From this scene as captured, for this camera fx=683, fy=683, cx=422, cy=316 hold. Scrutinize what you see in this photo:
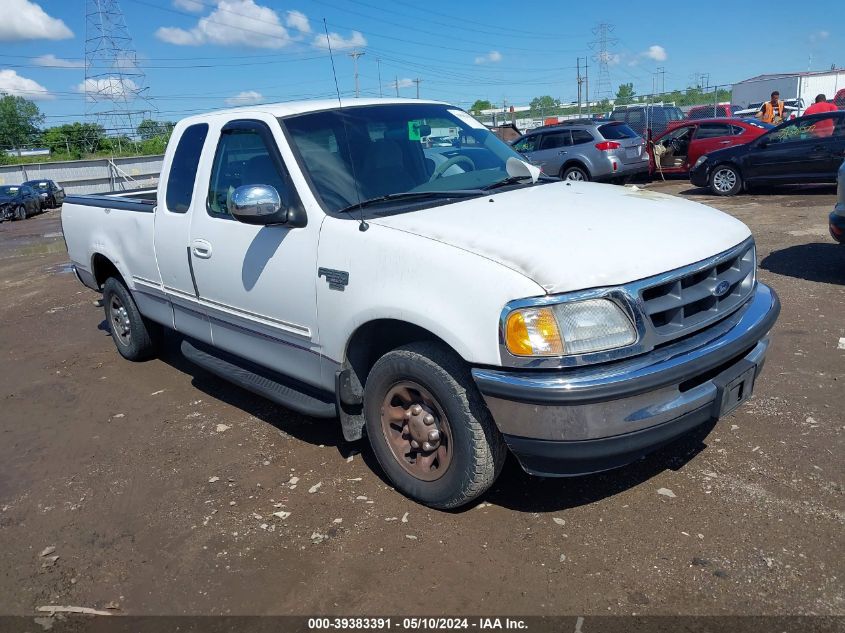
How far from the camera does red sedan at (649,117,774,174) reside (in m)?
16.3

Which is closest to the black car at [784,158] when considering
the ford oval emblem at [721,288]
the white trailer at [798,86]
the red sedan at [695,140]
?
the red sedan at [695,140]

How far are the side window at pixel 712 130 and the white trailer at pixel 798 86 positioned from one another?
874 inches

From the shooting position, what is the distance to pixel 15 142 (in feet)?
171

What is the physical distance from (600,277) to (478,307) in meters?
0.50

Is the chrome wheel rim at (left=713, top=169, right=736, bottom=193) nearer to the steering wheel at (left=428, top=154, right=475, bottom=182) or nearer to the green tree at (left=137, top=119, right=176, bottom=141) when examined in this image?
the steering wheel at (left=428, top=154, right=475, bottom=182)

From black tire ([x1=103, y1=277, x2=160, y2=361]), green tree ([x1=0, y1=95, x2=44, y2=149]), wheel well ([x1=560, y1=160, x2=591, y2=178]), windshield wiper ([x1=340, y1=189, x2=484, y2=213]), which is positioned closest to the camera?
windshield wiper ([x1=340, y1=189, x2=484, y2=213])

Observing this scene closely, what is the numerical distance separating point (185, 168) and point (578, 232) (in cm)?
289

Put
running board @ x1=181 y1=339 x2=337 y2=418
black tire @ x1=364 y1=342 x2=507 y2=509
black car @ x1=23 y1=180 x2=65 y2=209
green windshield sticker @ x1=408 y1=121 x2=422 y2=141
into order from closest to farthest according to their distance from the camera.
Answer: black tire @ x1=364 y1=342 x2=507 y2=509 → running board @ x1=181 y1=339 x2=337 y2=418 → green windshield sticker @ x1=408 y1=121 x2=422 y2=141 → black car @ x1=23 y1=180 x2=65 y2=209

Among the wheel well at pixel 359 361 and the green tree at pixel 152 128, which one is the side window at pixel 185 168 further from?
the green tree at pixel 152 128

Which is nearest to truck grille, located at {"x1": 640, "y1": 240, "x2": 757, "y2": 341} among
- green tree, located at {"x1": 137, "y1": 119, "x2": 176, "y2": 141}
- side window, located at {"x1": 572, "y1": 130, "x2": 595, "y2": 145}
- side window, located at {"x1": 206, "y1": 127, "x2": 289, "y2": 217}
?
side window, located at {"x1": 206, "y1": 127, "x2": 289, "y2": 217}

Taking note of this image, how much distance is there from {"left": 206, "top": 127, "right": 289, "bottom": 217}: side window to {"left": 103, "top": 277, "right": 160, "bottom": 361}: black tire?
1.93m

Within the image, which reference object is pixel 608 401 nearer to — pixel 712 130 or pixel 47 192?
pixel 712 130

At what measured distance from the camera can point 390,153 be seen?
3994 millimetres

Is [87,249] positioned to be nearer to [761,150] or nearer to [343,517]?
[343,517]
